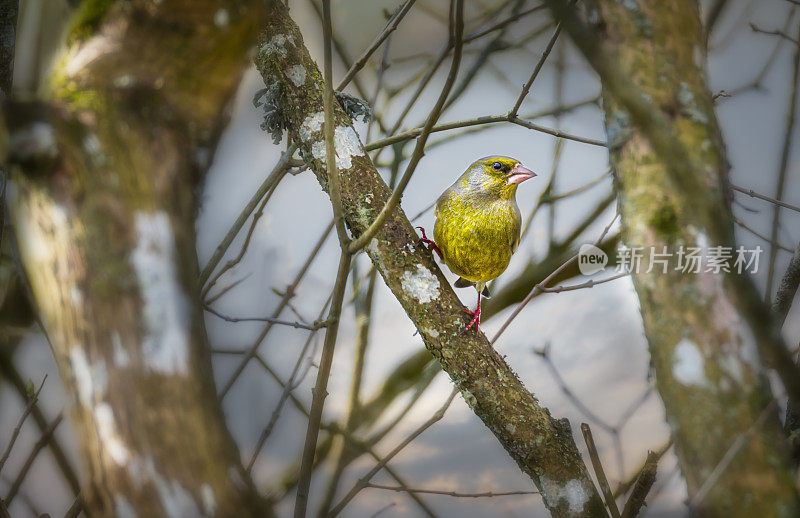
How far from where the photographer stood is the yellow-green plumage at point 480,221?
211cm

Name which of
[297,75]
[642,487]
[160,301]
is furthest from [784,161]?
[160,301]

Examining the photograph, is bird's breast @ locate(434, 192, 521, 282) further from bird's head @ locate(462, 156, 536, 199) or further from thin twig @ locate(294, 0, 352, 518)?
thin twig @ locate(294, 0, 352, 518)

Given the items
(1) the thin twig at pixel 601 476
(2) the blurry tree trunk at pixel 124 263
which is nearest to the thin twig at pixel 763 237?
(1) the thin twig at pixel 601 476

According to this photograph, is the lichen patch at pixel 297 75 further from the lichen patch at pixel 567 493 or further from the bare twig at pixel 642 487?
the bare twig at pixel 642 487

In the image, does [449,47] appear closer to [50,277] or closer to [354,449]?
[50,277]

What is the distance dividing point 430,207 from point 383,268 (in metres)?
0.63

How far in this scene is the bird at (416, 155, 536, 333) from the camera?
6.91 feet

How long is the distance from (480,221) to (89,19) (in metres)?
1.33

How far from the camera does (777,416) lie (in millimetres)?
1065

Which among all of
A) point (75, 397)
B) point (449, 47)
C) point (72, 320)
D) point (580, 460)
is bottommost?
point (580, 460)

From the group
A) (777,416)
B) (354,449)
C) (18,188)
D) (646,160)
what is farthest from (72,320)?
(354,449)

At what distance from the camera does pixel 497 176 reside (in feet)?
7.27

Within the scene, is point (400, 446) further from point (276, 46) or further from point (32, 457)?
point (276, 46)

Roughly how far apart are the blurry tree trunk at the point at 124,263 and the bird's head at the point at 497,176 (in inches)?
49.6
